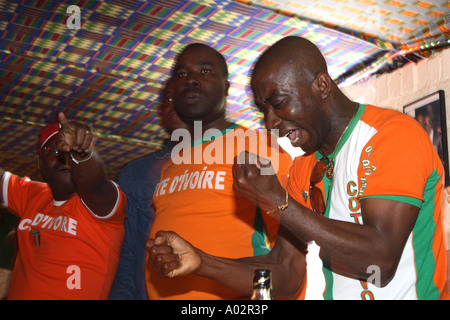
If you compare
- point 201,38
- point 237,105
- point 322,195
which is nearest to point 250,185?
point 322,195

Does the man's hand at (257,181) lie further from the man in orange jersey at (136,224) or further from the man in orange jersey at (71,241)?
the man in orange jersey at (136,224)

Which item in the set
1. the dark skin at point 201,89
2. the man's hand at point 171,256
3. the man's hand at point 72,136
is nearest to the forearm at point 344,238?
the man's hand at point 171,256

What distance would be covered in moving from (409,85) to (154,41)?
1.48m

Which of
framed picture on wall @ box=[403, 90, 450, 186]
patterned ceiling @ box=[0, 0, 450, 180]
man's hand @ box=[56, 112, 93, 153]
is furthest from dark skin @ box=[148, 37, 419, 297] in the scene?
framed picture on wall @ box=[403, 90, 450, 186]

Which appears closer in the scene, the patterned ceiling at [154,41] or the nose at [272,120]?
the nose at [272,120]

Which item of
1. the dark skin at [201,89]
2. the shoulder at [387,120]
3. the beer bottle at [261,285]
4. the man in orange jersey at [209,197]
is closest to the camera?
the beer bottle at [261,285]

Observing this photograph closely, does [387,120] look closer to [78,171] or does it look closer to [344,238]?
[344,238]

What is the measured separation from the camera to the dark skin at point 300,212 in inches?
61.6

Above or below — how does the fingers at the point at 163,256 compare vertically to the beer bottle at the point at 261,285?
above

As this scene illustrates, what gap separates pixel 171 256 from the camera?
1492 millimetres

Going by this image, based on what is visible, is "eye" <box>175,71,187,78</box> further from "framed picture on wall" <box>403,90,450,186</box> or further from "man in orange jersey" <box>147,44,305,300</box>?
"framed picture on wall" <box>403,90,450,186</box>

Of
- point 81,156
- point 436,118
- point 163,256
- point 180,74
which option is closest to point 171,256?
point 163,256

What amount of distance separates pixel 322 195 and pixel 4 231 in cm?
446
